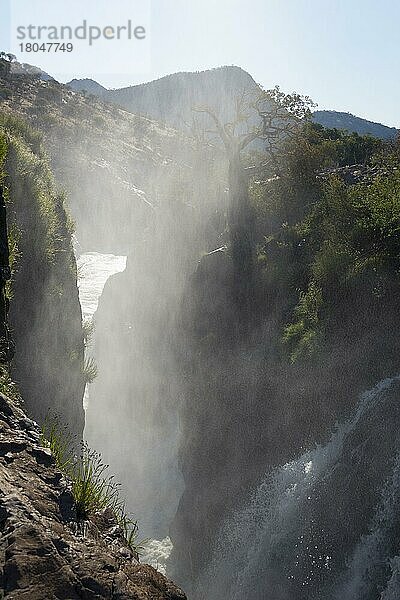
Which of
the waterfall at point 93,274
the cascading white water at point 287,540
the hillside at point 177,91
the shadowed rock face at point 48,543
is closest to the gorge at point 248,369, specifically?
the cascading white water at point 287,540

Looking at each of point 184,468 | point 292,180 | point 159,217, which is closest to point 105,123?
point 159,217

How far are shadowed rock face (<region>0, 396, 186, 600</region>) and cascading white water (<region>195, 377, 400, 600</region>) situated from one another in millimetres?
8191

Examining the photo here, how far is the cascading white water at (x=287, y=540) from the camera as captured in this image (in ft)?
36.3

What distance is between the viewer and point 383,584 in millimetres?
10336

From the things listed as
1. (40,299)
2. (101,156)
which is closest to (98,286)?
(40,299)

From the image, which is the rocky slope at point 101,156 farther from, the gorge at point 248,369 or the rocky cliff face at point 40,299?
the rocky cliff face at point 40,299

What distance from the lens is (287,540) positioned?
478 inches

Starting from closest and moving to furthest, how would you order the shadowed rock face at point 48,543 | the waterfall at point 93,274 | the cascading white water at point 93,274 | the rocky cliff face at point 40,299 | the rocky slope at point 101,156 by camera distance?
the shadowed rock face at point 48,543
the rocky cliff face at point 40,299
the waterfall at point 93,274
the cascading white water at point 93,274
the rocky slope at point 101,156

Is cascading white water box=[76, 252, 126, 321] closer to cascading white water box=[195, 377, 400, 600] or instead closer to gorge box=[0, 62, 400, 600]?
gorge box=[0, 62, 400, 600]

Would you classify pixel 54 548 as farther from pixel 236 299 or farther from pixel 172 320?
pixel 172 320

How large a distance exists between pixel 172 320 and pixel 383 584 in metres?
12.6

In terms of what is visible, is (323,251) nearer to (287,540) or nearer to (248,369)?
(248,369)

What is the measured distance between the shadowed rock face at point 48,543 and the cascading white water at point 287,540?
8.19m

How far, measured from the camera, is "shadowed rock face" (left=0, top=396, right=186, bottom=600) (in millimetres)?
3375
